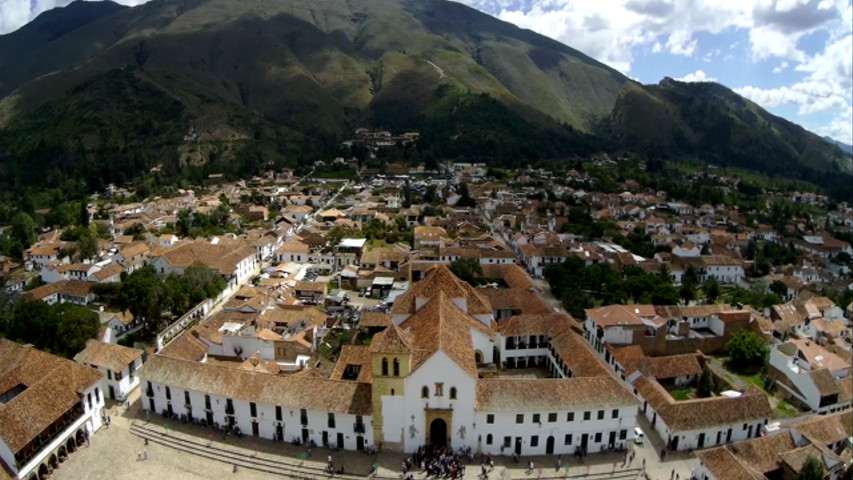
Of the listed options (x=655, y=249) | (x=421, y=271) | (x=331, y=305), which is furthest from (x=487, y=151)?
(x=331, y=305)

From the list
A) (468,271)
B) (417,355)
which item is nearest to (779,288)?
(468,271)

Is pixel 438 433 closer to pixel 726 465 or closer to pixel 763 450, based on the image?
pixel 726 465

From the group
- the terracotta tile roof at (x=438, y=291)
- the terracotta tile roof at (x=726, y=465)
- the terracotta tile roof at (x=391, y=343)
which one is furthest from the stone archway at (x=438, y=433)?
the terracotta tile roof at (x=726, y=465)

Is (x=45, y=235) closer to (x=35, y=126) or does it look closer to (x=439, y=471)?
(x=439, y=471)

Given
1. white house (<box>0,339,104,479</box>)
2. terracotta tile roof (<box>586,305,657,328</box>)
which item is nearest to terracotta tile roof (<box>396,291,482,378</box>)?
terracotta tile roof (<box>586,305,657,328</box>)

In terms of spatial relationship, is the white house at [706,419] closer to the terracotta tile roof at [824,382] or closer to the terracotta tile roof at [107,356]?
the terracotta tile roof at [824,382]

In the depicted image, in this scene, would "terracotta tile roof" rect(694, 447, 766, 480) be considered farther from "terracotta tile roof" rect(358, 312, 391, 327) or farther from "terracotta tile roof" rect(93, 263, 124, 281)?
"terracotta tile roof" rect(93, 263, 124, 281)
